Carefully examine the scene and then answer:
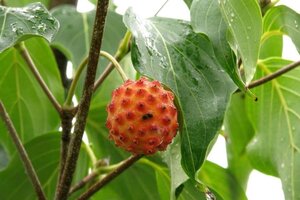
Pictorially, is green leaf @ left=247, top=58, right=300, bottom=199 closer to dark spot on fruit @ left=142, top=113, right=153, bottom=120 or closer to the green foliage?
the green foliage

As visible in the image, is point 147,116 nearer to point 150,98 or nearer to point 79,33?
point 150,98

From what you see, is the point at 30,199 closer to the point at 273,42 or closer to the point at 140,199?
the point at 140,199

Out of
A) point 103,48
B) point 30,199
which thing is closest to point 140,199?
point 30,199

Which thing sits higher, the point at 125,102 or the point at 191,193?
the point at 125,102

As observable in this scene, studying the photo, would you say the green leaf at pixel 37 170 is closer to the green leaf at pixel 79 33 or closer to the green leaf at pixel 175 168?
the green leaf at pixel 79 33

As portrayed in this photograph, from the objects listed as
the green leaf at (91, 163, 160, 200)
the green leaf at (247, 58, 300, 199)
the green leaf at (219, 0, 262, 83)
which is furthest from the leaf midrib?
the green leaf at (219, 0, 262, 83)

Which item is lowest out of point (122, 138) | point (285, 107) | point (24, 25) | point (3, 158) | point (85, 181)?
point (3, 158)

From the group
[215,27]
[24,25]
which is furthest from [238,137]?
[24,25]
